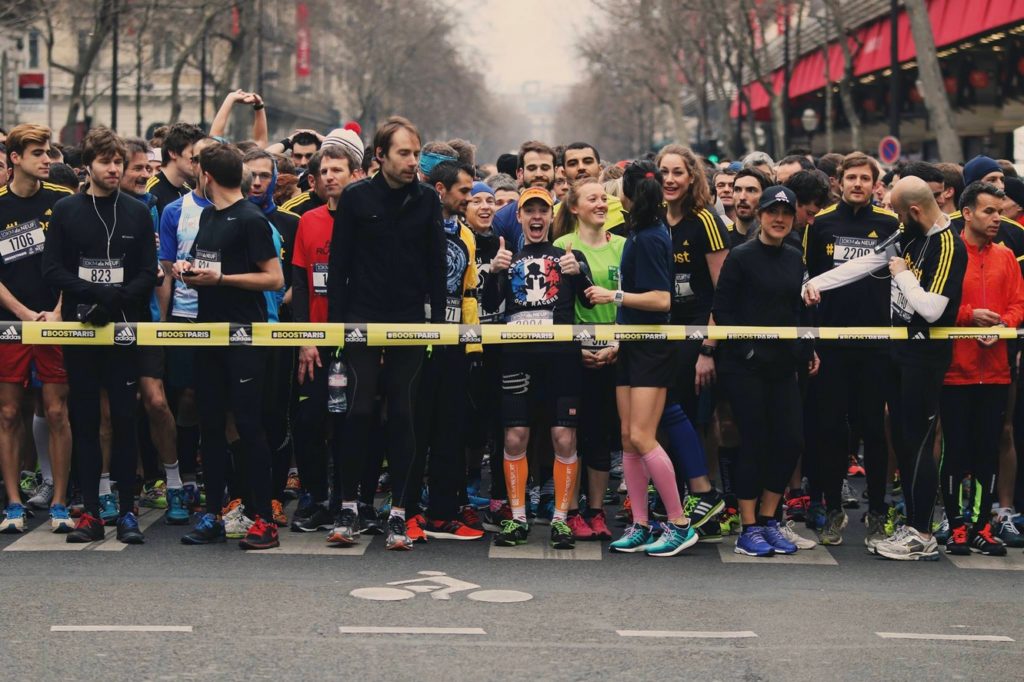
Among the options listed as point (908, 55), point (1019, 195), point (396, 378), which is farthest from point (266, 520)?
point (908, 55)

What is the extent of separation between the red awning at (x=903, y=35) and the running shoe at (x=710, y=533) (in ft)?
68.0

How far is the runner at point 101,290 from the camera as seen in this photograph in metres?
9.49

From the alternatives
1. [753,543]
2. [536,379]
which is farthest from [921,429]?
[536,379]

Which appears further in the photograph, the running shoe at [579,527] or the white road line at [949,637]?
the running shoe at [579,527]

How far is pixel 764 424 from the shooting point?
31.7 ft

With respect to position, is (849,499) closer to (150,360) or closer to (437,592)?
Answer: (437,592)

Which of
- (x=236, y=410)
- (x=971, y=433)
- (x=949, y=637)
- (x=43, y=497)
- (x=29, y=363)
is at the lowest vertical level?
(x=949, y=637)

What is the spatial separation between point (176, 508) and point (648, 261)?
10.2ft

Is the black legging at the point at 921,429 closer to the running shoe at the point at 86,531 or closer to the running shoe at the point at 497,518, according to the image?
the running shoe at the point at 497,518

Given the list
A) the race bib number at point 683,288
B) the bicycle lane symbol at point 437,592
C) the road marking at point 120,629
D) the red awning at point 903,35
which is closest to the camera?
the road marking at point 120,629

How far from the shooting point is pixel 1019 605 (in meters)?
8.35

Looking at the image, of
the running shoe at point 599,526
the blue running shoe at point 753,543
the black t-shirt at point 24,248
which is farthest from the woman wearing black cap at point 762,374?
the black t-shirt at point 24,248

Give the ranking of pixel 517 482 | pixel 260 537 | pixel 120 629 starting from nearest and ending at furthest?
1. pixel 120 629
2. pixel 260 537
3. pixel 517 482

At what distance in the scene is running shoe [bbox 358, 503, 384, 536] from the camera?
9961 millimetres
